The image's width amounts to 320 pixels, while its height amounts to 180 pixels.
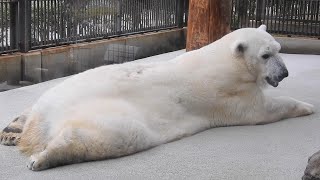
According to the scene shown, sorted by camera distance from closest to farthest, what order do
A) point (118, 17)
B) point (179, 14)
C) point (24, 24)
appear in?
1. point (24, 24)
2. point (118, 17)
3. point (179, 14)

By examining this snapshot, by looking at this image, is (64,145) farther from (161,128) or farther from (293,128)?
(293,128)

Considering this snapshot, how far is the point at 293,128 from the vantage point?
4281 mm

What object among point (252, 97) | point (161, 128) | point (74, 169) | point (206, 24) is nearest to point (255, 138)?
point (252, 97)

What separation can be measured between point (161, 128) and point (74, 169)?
0.74 metres

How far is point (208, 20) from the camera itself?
21.9 ft

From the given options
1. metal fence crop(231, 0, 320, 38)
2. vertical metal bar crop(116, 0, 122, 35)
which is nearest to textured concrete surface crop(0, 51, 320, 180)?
vertical metal bar crop(116, 0, 122, 35)

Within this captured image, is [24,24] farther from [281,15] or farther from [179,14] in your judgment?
[281,15]

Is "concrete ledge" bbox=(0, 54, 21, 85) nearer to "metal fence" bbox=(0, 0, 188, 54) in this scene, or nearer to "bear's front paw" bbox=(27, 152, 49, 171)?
"metal fence" bbox=(0, 0, 188, 54)

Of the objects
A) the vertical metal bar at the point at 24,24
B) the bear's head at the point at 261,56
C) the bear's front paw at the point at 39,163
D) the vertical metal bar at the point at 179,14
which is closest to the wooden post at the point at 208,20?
the vertical metal bar at the point at 24,24

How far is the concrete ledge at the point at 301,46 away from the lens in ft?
29.9

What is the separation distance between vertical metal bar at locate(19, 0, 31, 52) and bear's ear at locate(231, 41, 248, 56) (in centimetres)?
346

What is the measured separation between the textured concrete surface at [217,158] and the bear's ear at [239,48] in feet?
1.89

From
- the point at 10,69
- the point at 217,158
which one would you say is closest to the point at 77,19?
the point at 10,69

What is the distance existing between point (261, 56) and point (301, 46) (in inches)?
208
